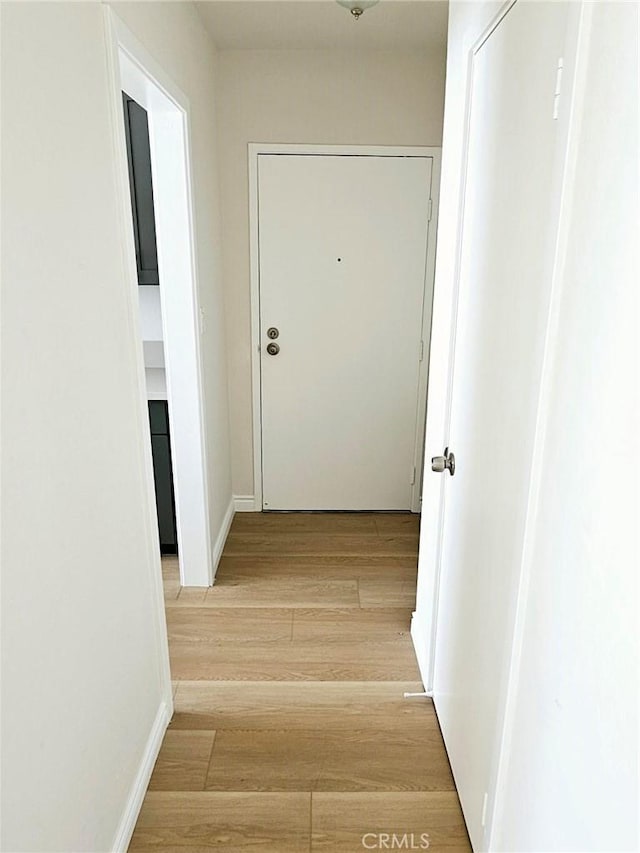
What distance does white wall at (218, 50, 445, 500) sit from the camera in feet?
9.70

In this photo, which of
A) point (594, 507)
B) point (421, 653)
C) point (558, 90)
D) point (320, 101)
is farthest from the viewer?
point (320, 101)

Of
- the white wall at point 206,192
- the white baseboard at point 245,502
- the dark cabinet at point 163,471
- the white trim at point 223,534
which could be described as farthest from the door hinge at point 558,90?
the white baseboard at point 245,502

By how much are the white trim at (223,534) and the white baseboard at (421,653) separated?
1009 millimetres

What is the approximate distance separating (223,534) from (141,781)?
1.56 m

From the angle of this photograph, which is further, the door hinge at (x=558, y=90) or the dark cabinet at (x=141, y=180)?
the dark cabinet at (x=141, y=180)

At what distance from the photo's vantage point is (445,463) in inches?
70.9

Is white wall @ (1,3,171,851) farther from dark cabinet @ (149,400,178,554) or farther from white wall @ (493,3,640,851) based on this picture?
dark cabinet @ (149,400,178,554)

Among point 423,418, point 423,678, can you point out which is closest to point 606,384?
point 423,678

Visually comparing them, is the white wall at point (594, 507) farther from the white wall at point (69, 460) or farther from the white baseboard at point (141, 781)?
the white baseboard at point (141, 781)

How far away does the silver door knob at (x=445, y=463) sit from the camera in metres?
1.77

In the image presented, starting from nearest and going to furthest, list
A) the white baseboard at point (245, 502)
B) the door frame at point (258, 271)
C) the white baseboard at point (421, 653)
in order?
the white baseboard at point (421, 653) < the door frame at point (258, 271) < the white baseboard at point (245, 502)

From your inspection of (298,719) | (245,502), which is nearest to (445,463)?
(298,719)

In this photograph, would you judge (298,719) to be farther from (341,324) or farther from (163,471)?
(341,324)

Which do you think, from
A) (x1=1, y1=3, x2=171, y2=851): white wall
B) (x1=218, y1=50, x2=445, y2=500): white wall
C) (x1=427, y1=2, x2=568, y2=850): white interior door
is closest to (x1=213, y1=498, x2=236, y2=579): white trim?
(x1=1, y1=3, x2=171, y2=851): white wall
